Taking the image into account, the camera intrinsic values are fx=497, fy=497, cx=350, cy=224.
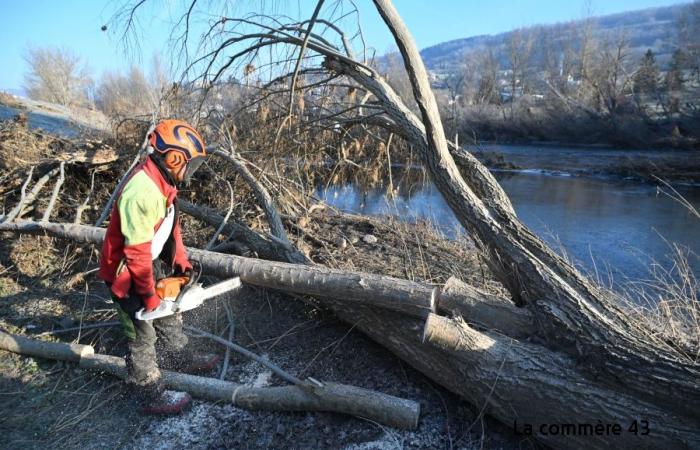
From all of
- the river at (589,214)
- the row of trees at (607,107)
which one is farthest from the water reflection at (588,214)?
the row of trees at (607,107)

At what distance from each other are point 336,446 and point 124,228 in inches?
74.2

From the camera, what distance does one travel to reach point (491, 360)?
3.17 meters

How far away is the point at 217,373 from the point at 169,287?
3.01 feet

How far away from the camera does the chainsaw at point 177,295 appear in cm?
326

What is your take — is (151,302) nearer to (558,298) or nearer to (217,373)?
(217,373)

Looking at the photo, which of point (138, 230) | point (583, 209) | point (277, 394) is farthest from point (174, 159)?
point (583, 209)

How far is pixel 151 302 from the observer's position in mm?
3197

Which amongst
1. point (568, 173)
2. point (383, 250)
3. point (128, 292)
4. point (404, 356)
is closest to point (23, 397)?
point (128, 292)

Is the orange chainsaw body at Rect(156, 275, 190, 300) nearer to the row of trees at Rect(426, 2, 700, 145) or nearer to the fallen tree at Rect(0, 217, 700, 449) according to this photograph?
the fallen tree at Rect(0, 217, 700, 449)

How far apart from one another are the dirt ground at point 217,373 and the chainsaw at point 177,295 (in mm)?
736

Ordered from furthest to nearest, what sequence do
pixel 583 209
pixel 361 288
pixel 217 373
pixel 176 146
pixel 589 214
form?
1. pixel 583 209
2. pixel 589 214
3. pixel 217 373
4. pixel 361 288
5. pixel 176 146

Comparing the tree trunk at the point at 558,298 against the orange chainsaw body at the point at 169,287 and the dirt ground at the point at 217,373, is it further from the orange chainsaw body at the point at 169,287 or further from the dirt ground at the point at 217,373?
the orange chainsaw body at the point at 169,287

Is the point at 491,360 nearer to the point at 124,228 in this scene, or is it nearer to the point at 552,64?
the point at 124,228

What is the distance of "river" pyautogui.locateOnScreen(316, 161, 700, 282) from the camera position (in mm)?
8633
